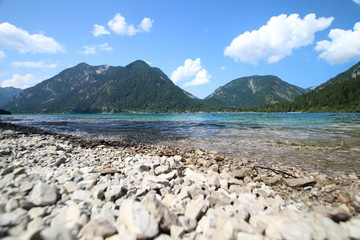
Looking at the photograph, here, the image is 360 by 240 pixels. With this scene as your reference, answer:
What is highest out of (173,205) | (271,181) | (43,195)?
(43,195)

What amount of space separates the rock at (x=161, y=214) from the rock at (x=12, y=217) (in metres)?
1.81

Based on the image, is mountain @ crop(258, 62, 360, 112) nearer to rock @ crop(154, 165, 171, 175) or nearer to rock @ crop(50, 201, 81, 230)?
rock @ crop(154, 165, 171, 175)

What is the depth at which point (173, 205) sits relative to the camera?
311cm

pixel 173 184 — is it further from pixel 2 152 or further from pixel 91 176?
pixel 2 152

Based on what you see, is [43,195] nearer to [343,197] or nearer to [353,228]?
[353,228]

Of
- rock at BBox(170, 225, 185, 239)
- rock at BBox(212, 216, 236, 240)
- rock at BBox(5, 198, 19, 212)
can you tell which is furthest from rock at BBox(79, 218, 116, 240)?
rock at BBox(212, 216, 236, 240)

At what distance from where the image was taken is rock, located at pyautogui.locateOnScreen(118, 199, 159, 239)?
7.39ft

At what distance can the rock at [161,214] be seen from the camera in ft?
8.04

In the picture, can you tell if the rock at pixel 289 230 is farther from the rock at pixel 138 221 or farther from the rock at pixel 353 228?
the rock at pixel 138 221

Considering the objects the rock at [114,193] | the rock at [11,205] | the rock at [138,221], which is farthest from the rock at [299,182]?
the rock at [11,205]

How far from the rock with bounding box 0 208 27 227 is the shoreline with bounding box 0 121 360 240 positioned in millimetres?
11

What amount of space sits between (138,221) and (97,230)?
57cm

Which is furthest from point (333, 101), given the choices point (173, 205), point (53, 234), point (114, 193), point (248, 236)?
point (53, 234)

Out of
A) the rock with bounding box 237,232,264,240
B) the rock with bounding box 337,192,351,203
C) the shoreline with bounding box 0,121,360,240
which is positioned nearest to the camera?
the rock with bounding box 237,232,264,240
